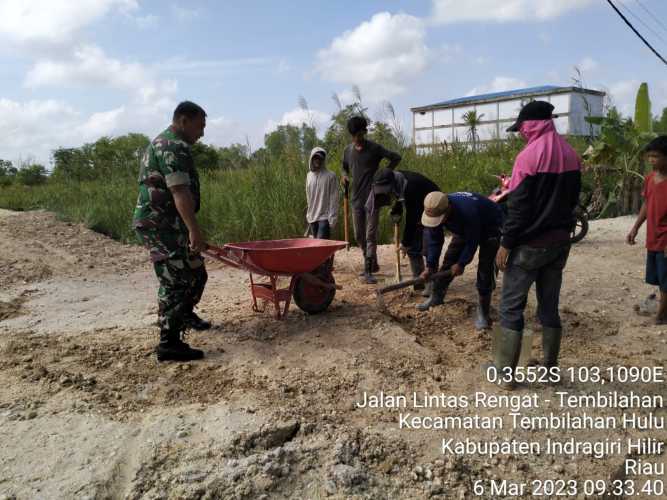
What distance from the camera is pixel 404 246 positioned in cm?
485

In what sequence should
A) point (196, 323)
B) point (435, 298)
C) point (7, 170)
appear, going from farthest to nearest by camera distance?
point (7, 170), point (435, 298), point (196, 323)

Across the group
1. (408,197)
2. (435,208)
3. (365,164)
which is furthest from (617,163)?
(435,208)

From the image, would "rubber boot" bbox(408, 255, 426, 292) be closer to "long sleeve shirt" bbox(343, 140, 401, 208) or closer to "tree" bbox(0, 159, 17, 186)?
"long sleeve shirt" bbox(343, 140, 401, 208)

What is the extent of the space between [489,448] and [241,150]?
8165 mm

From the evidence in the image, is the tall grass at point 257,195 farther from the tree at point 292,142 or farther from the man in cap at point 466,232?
the man in cap at point 466,232

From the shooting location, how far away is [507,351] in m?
3.18

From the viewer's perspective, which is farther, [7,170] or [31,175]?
[7,170]

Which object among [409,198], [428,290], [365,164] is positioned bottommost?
[428,290]

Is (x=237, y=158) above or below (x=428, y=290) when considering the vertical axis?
above

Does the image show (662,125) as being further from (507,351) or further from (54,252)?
(54,252)

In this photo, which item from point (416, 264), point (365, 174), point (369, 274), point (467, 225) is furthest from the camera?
point (369, 274)

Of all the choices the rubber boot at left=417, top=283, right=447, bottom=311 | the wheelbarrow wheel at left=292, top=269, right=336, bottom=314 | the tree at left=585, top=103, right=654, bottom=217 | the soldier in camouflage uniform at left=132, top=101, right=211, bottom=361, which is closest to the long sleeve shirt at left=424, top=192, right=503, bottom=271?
the rubber boot at left=417, top=283, right=447, bottom=311

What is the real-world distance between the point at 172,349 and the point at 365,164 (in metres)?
2.85

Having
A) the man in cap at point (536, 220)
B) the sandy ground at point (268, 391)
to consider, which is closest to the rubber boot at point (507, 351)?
the man in cap at point (536, 220)
